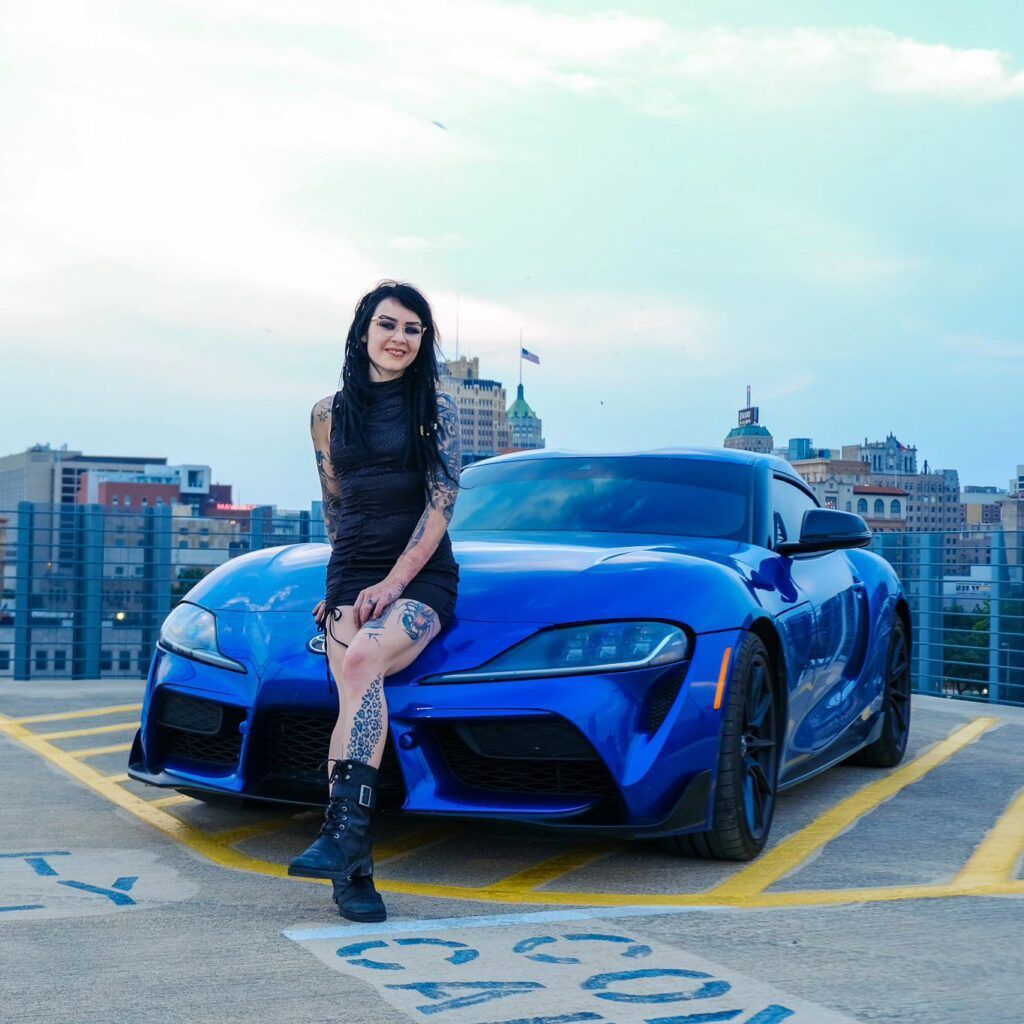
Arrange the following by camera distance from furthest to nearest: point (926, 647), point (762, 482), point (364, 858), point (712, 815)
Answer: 1. point (926, 647)
2. point (762, 482)
3. point (712, 815)
4. point (364, 858)

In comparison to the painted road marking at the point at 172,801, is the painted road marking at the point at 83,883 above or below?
above

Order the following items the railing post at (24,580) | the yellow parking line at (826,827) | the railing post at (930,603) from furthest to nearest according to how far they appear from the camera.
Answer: the railing post at (930,603) < the railing post at (24,580) < the yellow parking line at (826,827)

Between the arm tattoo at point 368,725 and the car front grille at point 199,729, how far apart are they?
576 mm

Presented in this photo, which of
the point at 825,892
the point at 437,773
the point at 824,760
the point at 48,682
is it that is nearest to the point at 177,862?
the point at 437,773

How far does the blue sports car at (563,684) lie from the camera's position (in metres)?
3.79

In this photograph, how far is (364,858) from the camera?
3.47m

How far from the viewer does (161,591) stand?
11594 millimetres

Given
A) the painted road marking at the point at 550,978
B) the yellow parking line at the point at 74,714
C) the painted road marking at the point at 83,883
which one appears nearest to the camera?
the painted road marking at the point at 550,978

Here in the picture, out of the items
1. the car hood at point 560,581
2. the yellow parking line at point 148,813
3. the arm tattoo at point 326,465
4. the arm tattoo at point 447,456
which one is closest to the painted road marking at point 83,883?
the yellow parking line at point 148,813

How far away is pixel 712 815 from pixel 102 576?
26.3ft

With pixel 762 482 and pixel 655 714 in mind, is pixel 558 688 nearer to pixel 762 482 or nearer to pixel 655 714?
pixel 655 714

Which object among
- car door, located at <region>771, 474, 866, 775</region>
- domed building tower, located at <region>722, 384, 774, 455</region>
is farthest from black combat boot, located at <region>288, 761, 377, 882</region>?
domed building tower, located at <region>722, 384, 774, 455</region>

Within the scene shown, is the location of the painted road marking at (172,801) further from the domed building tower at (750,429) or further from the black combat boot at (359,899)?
the domed building tower at (750,429)

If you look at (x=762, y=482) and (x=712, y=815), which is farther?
(x=762, y=482)
